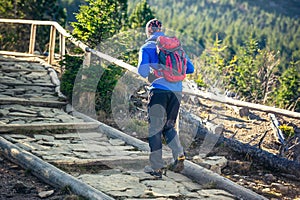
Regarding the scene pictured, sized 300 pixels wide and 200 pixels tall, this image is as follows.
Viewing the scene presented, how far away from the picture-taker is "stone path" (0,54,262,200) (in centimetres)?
518

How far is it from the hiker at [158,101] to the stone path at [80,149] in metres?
0.25

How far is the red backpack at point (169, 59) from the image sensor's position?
536 cm

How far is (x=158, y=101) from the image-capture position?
18.0 ft

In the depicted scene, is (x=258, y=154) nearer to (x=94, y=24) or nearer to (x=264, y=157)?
(x=264, y=157)

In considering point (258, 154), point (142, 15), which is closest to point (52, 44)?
point (258, 154)

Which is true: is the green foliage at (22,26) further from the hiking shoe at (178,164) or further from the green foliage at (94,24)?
the hiking shoe at (178,164)

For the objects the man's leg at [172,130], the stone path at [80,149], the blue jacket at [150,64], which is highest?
the blue jacket at [150,64]

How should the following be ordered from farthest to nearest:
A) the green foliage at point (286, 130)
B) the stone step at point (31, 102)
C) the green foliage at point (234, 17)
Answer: the green foliage at point (234, 17), the stone step at point (31, 102), the green foliage at point (286, 130)

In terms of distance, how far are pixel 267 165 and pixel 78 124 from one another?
8.77ft

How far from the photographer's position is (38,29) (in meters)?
16.0

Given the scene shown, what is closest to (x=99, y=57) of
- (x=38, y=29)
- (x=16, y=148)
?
(x=16, y=148)

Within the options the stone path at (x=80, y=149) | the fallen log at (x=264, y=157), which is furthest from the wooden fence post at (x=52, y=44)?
the fallen log at (x=264, y=157)

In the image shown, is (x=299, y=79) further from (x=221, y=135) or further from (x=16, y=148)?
(x=16, y=148)

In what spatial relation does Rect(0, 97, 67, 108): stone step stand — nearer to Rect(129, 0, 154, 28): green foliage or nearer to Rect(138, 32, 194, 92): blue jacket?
Rect(138, 32, 194, 92): blue jacket
